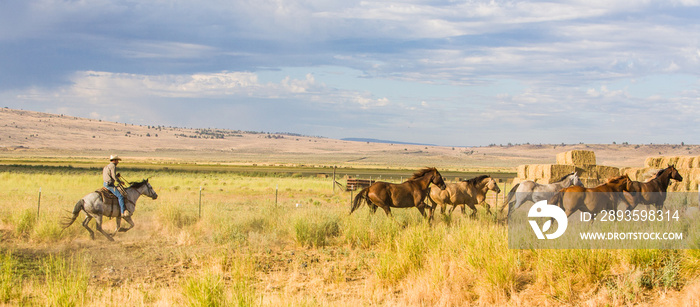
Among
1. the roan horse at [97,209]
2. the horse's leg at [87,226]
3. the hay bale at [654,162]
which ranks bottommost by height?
the horse's leg at [87,226]

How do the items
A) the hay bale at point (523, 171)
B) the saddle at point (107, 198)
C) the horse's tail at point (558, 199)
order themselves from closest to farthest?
the horse's tail at point (558, 199) → the saddle at point (107, 198) → the hay bale at point (523, 171)

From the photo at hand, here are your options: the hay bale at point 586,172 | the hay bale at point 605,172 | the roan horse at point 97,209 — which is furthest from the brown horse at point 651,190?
the roan horse at point 97,209

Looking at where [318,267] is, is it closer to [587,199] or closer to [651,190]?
[587,199]

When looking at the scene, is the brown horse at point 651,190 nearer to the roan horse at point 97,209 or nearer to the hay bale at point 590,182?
the hay bale at point 590,182

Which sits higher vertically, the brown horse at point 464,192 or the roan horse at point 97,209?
the brown horse at point 464,192

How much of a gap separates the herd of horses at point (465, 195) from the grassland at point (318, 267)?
1.86 feet

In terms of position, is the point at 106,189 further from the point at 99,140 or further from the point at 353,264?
the point at 99,140

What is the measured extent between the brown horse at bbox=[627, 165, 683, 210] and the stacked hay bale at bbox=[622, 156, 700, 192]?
5.79 m

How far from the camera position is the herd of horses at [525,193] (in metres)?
14.5

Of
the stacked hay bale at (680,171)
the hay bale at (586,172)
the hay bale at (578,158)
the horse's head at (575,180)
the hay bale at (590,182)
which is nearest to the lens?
the horse's head at (575,180)

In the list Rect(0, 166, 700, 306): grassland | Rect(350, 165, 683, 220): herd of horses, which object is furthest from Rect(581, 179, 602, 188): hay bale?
Rect(0, 166, 700, 306): grassland

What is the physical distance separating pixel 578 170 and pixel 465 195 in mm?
9662

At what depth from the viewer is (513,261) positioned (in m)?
9.74

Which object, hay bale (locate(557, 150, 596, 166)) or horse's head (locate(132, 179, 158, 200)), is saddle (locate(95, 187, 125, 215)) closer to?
horse's head (locate(132, 179, 158, 200))
